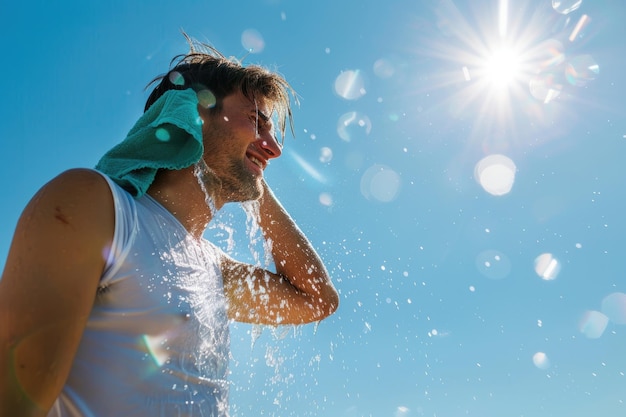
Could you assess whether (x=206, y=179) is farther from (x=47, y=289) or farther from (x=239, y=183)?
(x=47, y=289)

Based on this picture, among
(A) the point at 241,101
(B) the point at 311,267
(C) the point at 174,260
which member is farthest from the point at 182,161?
(B) the point at 311,267

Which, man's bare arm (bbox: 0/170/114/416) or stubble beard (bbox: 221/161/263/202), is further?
stubble beard (bbox: 221/161/263/202)

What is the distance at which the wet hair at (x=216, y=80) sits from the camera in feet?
12.3

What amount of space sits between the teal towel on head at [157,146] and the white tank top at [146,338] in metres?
0.23

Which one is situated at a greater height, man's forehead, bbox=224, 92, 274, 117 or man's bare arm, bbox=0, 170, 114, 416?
man's forehead, bbox=224, 92, 274, 117

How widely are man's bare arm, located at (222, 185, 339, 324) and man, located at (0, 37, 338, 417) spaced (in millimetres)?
11

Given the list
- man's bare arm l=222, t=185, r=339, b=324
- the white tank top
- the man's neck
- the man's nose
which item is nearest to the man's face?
the man's nose

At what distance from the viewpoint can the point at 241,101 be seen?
3732mm

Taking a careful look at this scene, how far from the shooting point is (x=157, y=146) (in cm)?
273

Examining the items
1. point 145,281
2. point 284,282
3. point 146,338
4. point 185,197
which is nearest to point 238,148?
point 185,197

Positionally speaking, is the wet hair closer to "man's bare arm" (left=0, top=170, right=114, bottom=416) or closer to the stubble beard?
the stubble beard

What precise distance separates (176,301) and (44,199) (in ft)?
2.33

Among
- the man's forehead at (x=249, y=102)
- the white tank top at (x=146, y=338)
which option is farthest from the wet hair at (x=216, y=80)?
the white tank top at (x=146, y=338)

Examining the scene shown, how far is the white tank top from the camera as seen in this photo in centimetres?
175
